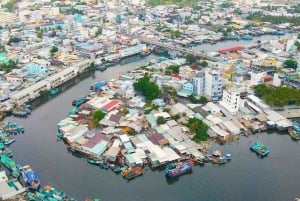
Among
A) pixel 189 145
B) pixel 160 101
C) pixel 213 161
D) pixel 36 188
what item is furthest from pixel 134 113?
pixel 36 188

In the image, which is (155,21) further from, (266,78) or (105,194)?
(105,194)

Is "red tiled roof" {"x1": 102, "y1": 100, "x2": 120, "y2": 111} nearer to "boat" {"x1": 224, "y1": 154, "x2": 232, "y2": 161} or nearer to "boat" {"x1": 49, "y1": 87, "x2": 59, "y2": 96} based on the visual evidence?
"boat" {"x1": 49, "y1": 87, "x2": 59, "y2": 96}

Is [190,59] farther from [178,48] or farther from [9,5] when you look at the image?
[9,5]

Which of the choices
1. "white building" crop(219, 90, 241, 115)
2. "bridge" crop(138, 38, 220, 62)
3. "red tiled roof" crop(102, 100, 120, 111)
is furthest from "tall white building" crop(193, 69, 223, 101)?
"bridge" crop(138, 38, 220, 62)

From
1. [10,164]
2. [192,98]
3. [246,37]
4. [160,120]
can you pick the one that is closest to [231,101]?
[192,98]

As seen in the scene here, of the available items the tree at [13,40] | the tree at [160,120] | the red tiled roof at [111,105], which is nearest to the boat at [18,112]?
the red tiled roof at [111,105]

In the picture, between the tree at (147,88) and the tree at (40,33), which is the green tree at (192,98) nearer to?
the tree at (147,88)
